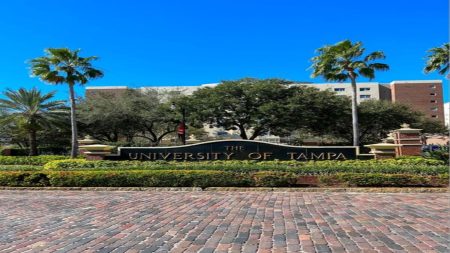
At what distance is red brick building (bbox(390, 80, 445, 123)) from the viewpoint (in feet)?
322

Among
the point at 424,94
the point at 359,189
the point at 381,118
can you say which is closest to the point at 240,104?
the point at 381,118

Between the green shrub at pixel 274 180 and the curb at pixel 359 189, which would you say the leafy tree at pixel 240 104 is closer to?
the green shrub at pixel 274 180

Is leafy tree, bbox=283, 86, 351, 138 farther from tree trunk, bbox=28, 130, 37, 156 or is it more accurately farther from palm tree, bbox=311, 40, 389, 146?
tree trunk, bbox=28, 130, 37, 156

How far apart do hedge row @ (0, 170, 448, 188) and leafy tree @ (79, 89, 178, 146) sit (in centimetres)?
2037

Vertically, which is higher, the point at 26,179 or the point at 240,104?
the point at 240,104

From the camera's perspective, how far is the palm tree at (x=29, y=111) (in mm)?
30641

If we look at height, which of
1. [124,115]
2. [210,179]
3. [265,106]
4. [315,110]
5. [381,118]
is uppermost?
[265,106]

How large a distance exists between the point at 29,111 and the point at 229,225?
2872 centimetres

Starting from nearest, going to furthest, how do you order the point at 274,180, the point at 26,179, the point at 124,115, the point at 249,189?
1. the point at 249,189
2. the point at 274,180
3. the point at 26,179
4. the point at 124,115

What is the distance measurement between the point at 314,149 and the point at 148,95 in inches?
970

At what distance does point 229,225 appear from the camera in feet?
21.9

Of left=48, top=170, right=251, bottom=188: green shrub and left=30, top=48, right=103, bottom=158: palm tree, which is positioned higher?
left=30, top=48, right=103, bottom=158: palm tree

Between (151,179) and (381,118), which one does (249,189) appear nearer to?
(151,179)

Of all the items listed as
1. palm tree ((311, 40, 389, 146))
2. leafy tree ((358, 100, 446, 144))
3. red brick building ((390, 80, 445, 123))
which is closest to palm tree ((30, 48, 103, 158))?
palm tree ((311, 40, 389, 146))
